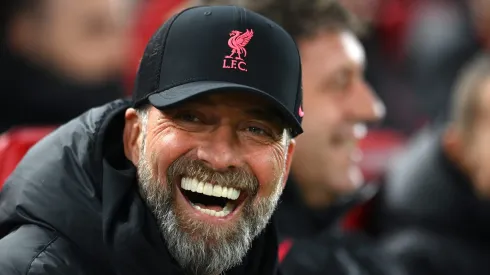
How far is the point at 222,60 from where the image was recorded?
7.80 feet

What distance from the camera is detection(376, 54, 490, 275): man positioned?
4.44 metres

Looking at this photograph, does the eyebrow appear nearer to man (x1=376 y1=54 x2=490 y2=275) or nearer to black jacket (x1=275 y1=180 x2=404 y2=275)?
black jacket (x1=275 y1=180 x2=404 y2=275)

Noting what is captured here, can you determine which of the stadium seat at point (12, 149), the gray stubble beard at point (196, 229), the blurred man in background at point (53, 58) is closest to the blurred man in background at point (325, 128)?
the stadium seat at point (12, 149)

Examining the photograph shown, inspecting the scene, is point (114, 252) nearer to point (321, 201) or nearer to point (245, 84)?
point (245, 84)

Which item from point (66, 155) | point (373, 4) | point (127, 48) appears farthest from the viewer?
point (373, 4)

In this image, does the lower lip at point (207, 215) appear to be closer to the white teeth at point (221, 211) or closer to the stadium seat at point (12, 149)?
the white teeth at point (221, 211)

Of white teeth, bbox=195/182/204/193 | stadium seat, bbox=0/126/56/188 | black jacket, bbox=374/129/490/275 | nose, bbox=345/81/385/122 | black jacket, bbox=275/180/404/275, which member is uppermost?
white teeth, bbox=195/182/204/193

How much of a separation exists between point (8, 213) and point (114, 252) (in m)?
0.30

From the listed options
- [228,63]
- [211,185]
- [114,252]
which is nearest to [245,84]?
[228,63]

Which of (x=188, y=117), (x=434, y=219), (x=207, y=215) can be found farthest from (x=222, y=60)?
(x=434, y=219)

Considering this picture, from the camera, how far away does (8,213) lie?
249 centimetres

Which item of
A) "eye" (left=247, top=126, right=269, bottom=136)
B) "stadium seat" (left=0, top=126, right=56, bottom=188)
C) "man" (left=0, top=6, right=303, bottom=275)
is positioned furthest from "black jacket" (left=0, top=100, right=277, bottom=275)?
"stadium seat" (left=0, top=126, right=56, bottom=188)

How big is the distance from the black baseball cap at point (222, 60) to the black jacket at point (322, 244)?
3.72ft

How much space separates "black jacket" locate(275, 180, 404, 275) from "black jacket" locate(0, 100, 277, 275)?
1077mm
